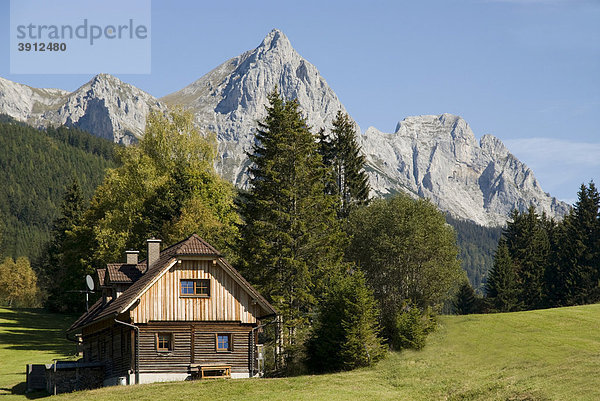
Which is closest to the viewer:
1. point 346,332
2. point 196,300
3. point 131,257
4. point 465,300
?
point 196,300

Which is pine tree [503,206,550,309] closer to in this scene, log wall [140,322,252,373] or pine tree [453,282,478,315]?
pine tree [453,282,478,315]

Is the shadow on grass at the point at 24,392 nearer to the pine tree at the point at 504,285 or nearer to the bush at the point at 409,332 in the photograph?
the bush at the point at 409,332

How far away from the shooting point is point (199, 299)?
44.3 metres

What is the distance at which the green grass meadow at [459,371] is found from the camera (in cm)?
3562

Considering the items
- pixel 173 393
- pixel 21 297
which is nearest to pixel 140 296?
pixel 173 393

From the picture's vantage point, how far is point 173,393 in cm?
3738

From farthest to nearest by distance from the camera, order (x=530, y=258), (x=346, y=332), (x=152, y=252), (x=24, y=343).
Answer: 1. (x=530, y=258)
2. (x=24, y=343)
3. (x=152, y=252)
4. (x=346, y=332)

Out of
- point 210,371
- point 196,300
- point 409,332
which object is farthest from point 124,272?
point 409,332

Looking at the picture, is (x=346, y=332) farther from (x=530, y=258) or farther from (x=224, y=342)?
(x=530, y=258)

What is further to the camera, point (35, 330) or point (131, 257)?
point (35, 330)

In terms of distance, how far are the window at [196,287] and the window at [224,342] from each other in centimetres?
298

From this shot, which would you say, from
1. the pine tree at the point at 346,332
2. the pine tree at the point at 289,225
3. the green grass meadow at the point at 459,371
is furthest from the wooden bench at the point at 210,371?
the pine tree at the point at 289,225

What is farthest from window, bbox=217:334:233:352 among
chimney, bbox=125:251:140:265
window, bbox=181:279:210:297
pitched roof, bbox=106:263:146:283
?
chimney, bbox=125:251:140:265

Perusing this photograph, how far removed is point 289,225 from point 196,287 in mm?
11631
